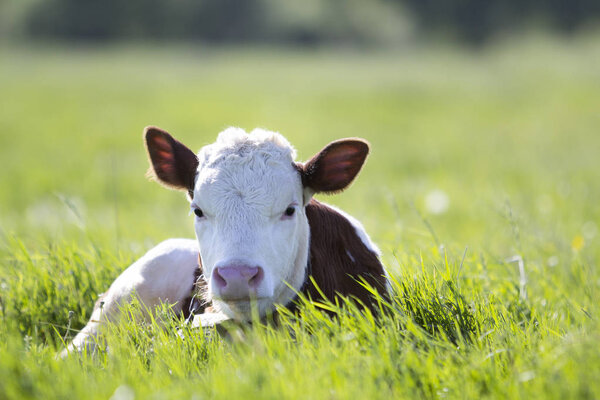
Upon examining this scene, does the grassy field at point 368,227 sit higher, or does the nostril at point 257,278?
the nostril at point 257,278

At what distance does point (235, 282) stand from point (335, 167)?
3.75 feet

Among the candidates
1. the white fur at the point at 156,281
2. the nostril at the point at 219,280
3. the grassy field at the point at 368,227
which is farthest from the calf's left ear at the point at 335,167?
the white fur at the point at 156,281

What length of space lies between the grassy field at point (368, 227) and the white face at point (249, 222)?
0.27 metres

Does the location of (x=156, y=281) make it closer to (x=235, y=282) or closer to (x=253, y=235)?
(x=253, y=235)

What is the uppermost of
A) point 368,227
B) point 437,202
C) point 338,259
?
point 338,259

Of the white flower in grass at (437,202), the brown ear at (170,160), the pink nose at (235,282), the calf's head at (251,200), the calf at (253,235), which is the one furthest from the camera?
the white flower in grass at (437,202)

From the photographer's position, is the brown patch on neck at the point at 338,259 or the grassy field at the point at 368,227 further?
the brown patch on neck at the point at 338,259

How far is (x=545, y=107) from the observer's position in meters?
23.5

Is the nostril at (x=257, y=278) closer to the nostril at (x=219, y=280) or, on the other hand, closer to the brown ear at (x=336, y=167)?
the nostril at (x=219, y=280)

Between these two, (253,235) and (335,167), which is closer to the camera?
(253,235)

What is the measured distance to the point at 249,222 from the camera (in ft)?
12.4

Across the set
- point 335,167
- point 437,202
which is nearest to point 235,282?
point 335,167

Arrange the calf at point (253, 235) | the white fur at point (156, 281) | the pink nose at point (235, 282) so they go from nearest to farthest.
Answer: the pink nose at point (235, 282)
the calf at point (253, 235)
the white fur at point (156, 281)

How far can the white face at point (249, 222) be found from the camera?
3.51 metres
